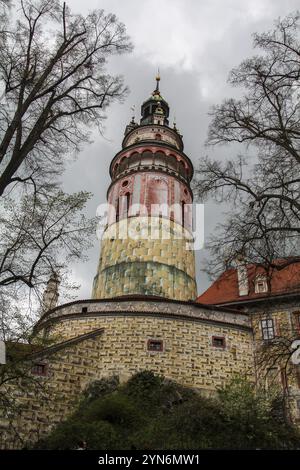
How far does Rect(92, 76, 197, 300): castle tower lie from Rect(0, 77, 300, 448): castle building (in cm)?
6

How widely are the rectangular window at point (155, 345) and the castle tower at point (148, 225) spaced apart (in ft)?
12.4

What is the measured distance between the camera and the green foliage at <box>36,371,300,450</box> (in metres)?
12.9

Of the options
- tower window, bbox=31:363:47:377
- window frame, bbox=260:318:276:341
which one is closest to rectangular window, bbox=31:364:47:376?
tower window, bbox=31:363:47:377

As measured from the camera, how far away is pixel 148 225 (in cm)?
2339

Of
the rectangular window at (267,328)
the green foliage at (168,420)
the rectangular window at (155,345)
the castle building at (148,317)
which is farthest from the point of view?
the rectangular window at (267,328)

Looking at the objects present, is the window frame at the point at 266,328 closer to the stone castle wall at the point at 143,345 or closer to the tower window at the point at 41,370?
the stone castle wall at the point at 143,345

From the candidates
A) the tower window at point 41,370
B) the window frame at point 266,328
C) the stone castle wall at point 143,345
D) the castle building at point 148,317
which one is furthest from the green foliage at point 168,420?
the window frame at point 266,328

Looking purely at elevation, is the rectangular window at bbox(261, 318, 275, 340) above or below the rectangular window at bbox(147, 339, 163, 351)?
above

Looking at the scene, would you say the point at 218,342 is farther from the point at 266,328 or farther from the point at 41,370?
the point at 41,370

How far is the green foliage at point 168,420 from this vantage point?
508 inches

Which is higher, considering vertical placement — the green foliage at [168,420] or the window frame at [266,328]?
the window frame at [266,328]

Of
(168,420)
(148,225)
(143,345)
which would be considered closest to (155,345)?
(143,345)

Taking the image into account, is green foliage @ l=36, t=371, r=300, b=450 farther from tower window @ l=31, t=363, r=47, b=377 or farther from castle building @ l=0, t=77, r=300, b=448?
tower window @ l=31, t=363, r=47, b=377
